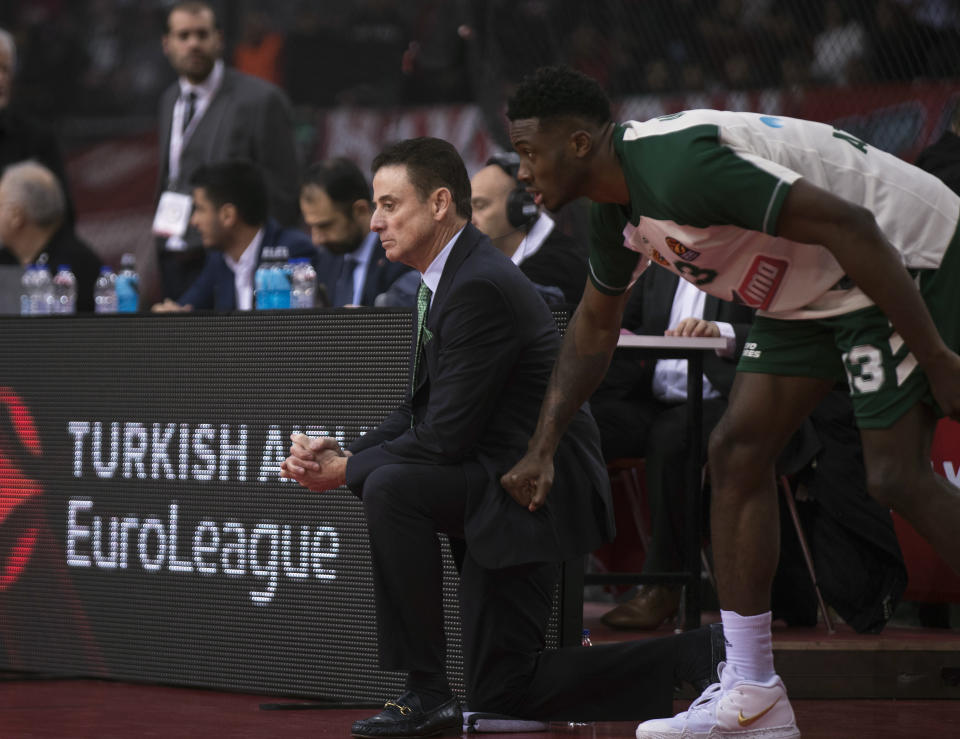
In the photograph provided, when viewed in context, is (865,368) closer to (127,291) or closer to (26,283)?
(127,291)

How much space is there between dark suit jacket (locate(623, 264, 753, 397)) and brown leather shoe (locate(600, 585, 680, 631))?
720mm

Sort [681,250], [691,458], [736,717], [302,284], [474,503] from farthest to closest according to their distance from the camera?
1. [302,284]
2. [691,458]
3. [474,503]
4. [736,717]
5. [681,250]

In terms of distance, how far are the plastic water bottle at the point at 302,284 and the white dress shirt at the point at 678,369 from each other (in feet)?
4.36

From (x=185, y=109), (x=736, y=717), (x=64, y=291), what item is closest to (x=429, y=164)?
(x=736, y=717)

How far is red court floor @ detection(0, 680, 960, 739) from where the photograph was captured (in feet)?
12.1

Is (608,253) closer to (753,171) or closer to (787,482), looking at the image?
(753,171)

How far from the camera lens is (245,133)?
7000mm

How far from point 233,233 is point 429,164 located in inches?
110

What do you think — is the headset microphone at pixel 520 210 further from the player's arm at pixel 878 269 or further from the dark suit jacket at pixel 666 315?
the player's arm at pixel 878 269

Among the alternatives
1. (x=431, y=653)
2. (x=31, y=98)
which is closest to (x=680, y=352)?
(x=431, y=653)

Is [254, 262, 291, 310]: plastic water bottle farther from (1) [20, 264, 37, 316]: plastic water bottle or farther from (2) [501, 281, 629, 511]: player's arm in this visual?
(2) [501, 281, 629, 511]: player's arm

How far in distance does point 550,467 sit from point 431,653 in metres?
0.56

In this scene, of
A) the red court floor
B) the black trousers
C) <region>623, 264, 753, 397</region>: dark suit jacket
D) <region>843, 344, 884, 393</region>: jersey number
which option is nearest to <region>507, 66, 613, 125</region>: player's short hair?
<region>843, 344, 884, 393</region>: jersey number

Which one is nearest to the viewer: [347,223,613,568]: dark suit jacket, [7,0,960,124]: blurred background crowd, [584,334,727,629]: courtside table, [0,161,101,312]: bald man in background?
[347,223,613,568]: dark suit jacket
